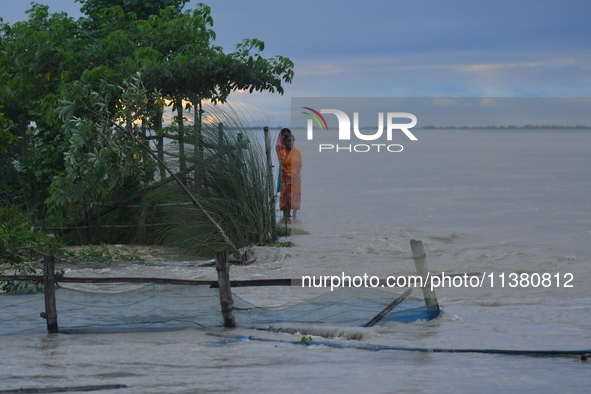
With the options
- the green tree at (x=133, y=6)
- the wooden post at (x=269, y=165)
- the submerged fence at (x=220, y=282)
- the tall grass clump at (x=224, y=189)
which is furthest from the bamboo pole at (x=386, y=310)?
the green tree at (x=133, y=6)

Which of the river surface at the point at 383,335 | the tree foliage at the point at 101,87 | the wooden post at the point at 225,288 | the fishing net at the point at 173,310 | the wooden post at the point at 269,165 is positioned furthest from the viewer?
the wooden post at the point at 269,165

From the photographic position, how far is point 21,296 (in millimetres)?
6039

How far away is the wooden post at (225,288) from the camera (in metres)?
5.55

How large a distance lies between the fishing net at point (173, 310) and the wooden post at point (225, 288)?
0.38 ft

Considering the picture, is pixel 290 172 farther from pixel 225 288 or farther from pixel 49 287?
pixel 49 287

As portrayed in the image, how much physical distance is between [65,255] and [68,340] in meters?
3.72

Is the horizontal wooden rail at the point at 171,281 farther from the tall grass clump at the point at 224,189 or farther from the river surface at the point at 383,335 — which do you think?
the tall grass clump at the point at 224,189

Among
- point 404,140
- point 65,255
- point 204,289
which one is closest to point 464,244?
point 65,255

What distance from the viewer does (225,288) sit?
5.57 metres

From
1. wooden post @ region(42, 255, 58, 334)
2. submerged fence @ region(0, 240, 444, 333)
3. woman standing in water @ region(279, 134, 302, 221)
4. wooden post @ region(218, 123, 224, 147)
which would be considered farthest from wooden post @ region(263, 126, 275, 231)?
wooden post @ region(42, 255, 58, 334)

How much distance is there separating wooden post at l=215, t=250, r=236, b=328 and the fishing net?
12 cm

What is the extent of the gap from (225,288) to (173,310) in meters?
0.51

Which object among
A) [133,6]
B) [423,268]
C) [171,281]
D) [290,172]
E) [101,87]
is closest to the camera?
[171,281]

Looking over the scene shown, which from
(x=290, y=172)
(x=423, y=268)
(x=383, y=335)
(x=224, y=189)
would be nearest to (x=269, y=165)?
(x=224, y=189)
